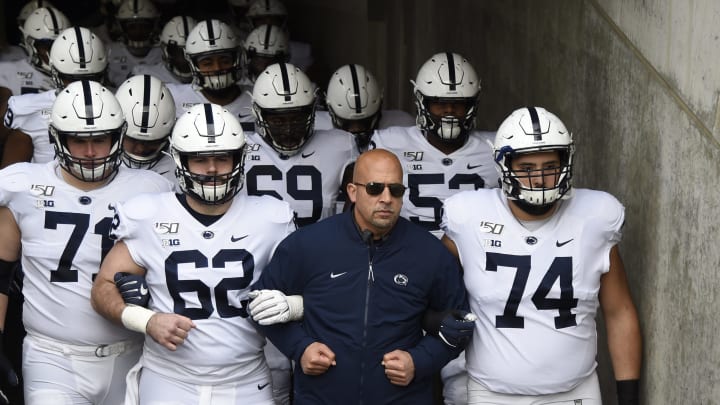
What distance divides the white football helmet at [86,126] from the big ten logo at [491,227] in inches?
75.4

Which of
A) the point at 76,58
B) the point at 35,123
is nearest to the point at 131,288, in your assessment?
the point at 35,123

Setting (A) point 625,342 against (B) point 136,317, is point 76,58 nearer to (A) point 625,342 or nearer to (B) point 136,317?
(B) point 136,317

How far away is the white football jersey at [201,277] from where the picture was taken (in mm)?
5688

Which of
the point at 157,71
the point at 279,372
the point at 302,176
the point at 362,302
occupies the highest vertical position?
the point at 157,71

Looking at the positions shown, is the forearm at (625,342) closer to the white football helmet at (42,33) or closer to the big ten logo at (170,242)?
the big ten logo at (170,242)

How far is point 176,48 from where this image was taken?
10000 mm

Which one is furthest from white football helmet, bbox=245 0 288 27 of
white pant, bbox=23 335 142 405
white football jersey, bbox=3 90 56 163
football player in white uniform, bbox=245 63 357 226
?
white pant, bbox=23 335 142 405

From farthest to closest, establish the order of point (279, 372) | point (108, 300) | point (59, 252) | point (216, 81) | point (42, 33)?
1. point (42, 33)
2. point (216, 81)
3. point (279, 372)
4. point (59, 252)
5. point (108, 300)

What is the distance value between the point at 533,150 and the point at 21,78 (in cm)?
553

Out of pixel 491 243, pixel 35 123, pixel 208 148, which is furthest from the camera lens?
pixel 35 123

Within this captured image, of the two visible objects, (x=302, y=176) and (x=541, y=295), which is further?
(x=302, y=176)

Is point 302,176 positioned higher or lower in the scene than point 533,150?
lower

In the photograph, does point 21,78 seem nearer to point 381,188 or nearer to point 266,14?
point 266,14

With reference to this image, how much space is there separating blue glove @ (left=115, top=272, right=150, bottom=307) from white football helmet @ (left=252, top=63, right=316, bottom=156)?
1.78m
